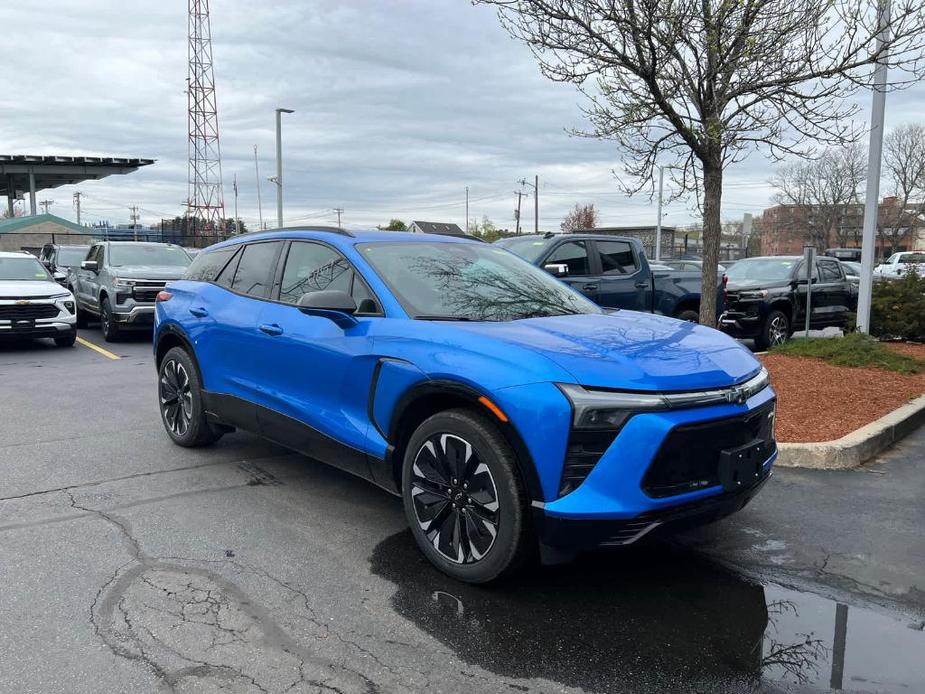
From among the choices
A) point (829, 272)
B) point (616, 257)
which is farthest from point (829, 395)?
point (829, 272)

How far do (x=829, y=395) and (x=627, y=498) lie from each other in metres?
5.17

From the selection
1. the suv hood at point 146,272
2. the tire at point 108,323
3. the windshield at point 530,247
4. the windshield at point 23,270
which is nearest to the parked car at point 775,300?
the windshield at point 530,247

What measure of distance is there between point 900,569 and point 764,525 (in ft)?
2.46

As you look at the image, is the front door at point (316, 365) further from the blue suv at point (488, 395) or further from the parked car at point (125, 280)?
the parked car at point (125, 280)

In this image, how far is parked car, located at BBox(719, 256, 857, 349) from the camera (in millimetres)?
12219

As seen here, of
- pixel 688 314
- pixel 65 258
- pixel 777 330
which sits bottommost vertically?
pixel 777 330

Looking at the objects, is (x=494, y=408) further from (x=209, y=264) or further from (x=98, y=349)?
(x=98, y=349)

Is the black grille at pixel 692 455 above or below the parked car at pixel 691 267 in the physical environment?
below

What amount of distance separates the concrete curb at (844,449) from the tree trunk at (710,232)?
2.55 meters

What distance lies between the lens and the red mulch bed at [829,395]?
6.28 metres

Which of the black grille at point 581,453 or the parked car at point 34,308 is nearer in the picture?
the black grille at point 581,453

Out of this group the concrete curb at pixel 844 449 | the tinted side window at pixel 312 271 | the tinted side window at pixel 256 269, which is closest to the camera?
the tinted side window at pixel 312 271

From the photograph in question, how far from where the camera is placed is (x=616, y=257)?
432 inches

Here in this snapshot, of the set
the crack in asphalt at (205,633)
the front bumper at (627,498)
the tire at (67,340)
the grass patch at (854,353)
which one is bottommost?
the crack in asphalt at (205,633)
